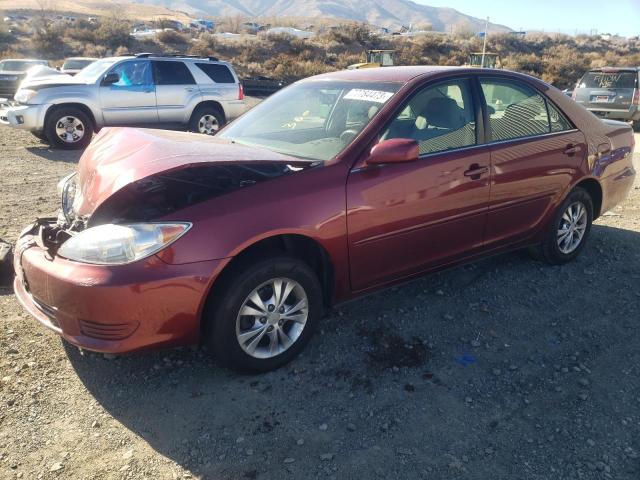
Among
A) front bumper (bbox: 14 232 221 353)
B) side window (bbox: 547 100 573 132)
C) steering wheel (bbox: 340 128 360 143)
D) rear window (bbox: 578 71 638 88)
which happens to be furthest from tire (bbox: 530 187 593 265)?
rear window (bbox: 578 71 638 88)

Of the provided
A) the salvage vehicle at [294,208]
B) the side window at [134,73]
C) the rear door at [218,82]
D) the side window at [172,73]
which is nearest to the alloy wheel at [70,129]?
the side window at [134,73]

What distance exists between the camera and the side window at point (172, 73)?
11.5 m

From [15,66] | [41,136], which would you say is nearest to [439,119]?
[41,136]

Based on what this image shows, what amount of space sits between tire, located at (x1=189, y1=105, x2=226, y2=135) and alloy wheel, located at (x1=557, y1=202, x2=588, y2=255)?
28.7 feet

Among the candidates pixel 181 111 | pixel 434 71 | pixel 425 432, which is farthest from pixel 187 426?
pixel 181 111

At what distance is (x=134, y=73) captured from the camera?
37.1ft

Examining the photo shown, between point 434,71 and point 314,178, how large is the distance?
1.47m

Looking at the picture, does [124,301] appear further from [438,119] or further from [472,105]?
[472,105]

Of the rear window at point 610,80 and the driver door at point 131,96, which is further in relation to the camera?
the rear window at point 610,80

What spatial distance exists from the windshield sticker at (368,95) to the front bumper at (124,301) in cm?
169

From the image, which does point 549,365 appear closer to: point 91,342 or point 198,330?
point 198,330

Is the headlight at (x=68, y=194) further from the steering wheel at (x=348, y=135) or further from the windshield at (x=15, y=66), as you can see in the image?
the windshield at (x=15, y=66)

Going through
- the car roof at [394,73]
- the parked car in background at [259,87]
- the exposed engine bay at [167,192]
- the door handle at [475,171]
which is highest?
the car roof at [394,73]

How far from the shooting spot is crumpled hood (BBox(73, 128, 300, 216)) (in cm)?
306
